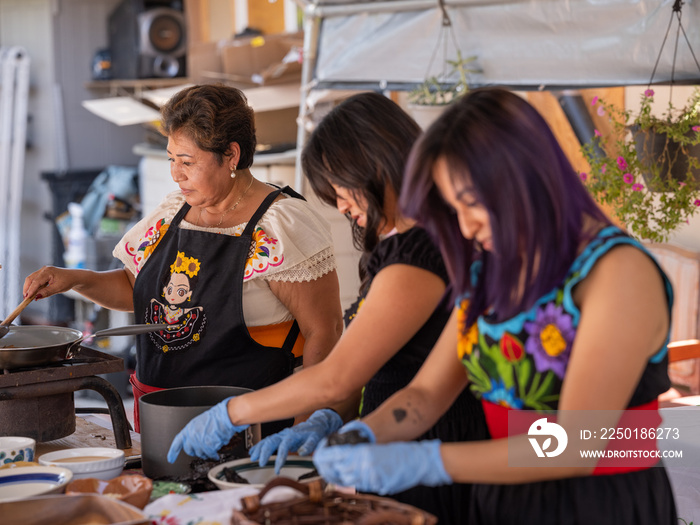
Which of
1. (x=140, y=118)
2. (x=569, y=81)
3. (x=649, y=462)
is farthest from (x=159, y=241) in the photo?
(x=140, y=118)

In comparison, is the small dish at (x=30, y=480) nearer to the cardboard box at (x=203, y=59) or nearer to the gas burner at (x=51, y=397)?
the gas burner at (x=51, y=397)

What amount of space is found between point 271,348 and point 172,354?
0.91 ft

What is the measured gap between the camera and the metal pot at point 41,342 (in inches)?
75.9

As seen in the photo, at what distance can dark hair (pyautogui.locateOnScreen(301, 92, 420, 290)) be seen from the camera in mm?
1702

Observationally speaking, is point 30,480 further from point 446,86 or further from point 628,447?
point 446,86

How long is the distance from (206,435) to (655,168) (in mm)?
2256

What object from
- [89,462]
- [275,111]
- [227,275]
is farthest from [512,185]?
[275,111]

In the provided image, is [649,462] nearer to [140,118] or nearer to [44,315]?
[140,118]

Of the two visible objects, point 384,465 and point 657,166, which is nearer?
point 384,465

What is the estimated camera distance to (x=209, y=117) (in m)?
2.27

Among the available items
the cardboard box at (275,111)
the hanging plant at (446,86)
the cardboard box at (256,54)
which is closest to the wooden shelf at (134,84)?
the cardboard box at (256,54)

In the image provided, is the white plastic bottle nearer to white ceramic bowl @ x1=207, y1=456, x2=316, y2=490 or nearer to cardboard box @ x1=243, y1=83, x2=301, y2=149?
cardboard box @ x1=243, y1=83, x2=301, y2=149

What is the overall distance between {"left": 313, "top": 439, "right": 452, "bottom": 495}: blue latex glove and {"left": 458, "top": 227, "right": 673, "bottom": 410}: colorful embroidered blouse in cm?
19

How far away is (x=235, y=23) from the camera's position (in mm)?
8375
